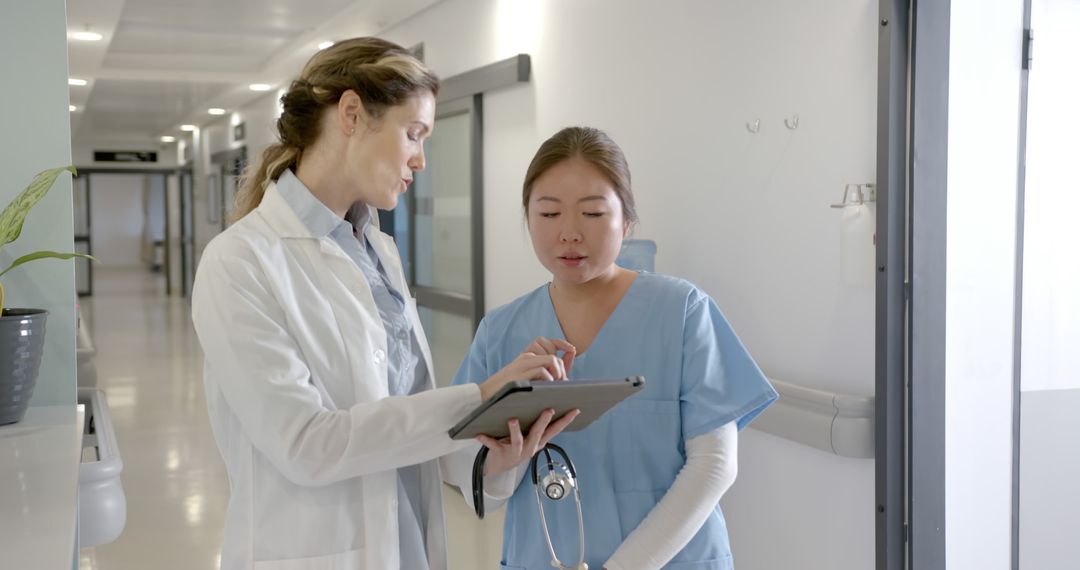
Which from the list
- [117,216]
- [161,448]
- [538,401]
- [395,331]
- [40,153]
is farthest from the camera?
[117,216]

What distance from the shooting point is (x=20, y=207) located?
246cm

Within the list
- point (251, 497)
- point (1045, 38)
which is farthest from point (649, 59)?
point (251, 497)

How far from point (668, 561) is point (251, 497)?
0.70 metres

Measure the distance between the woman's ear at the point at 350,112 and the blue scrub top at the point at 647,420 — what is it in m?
0.52

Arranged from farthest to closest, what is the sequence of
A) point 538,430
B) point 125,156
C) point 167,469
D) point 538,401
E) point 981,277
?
point 125,156 < point 167,469 < point 981,277 < point 538,430 < point 538,401

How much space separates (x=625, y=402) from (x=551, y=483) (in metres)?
0.21

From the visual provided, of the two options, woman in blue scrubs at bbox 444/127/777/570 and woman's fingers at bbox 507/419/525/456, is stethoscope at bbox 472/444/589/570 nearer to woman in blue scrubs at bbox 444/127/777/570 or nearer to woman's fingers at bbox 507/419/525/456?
woman in blue scrubs at bbox 444/127/777/570

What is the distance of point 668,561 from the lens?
170cm

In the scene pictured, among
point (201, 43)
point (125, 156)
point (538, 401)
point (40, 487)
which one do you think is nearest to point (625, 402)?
point (538, 401)

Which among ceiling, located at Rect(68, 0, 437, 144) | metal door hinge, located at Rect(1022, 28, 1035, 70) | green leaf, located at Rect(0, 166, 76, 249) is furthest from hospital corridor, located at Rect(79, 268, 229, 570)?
metal door hinge, located at Rect(1022, 28, 1035, 70)

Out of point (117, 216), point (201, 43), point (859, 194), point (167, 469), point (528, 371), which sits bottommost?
point (167, 469)

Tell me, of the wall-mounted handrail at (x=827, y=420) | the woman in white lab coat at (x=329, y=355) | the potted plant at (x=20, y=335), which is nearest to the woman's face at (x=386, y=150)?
the woman in white lab coat at (x=329, y=355)

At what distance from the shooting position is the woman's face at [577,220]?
1772 mm

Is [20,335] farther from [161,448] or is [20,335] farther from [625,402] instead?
[161,448]
